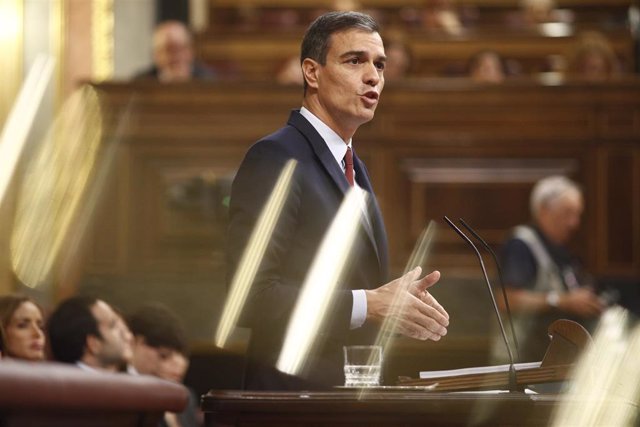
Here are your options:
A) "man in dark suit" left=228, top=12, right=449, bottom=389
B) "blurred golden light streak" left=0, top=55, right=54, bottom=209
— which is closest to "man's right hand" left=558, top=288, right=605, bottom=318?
"blurred golden light streak" left=0, top=55, right=54, bottom=209

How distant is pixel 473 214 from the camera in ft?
22.0

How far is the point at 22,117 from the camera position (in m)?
6.85

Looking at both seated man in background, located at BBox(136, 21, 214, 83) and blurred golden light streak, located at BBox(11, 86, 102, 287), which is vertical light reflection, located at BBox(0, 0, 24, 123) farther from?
seated man in background, located at BBox(136, 21, 214, 83)

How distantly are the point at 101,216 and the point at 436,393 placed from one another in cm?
476

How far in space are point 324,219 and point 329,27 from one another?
390 mm

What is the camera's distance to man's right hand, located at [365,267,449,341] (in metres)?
2.08

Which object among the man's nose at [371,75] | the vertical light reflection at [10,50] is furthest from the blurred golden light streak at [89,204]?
the man's nose at [371,75]

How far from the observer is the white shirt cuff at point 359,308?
84.4 inches

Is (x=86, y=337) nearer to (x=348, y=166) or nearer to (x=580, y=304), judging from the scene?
(x=348, y=166)

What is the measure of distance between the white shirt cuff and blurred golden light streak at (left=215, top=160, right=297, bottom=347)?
19 centimetres

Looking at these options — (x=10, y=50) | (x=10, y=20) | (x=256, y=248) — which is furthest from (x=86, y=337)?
(x=10, y=20)

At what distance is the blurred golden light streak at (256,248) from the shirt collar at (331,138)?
14 centimetres

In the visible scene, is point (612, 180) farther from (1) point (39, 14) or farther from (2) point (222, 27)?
(2) point (222, 27)

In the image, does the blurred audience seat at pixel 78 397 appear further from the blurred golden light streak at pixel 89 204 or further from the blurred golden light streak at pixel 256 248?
the blurred golden light streak at pixel 89 204
